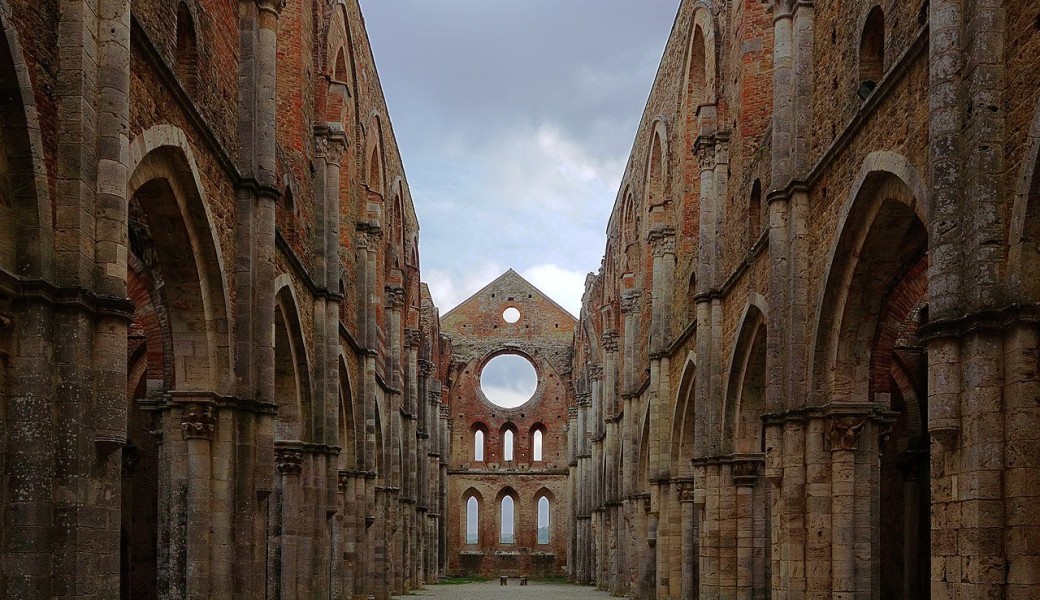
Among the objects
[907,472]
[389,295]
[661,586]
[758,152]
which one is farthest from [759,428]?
[389,295]

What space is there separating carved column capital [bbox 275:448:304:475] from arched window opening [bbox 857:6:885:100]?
10.7 metres

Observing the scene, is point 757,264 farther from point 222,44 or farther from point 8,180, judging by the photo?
point 8,180

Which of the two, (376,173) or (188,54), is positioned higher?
(376,173)

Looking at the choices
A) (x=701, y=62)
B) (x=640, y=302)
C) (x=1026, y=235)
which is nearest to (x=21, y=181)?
(x=1026, y=235)

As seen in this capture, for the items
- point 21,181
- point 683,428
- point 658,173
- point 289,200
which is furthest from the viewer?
point 658,173

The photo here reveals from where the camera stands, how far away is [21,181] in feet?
25.6

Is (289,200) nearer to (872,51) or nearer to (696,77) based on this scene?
(872,51)

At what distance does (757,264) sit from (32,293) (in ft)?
36.3

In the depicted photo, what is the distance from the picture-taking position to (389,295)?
101ft

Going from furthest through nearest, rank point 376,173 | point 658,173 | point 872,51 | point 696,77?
1. point 376,173
2. point 658,173
3. point 696,77
4. point 872,51

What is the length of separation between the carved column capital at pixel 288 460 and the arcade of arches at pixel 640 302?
0.05 meters

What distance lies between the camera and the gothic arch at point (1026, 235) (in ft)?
25.8

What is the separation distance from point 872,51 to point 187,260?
7814 mm

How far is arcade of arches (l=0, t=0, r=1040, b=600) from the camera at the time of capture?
7977 millimetres
